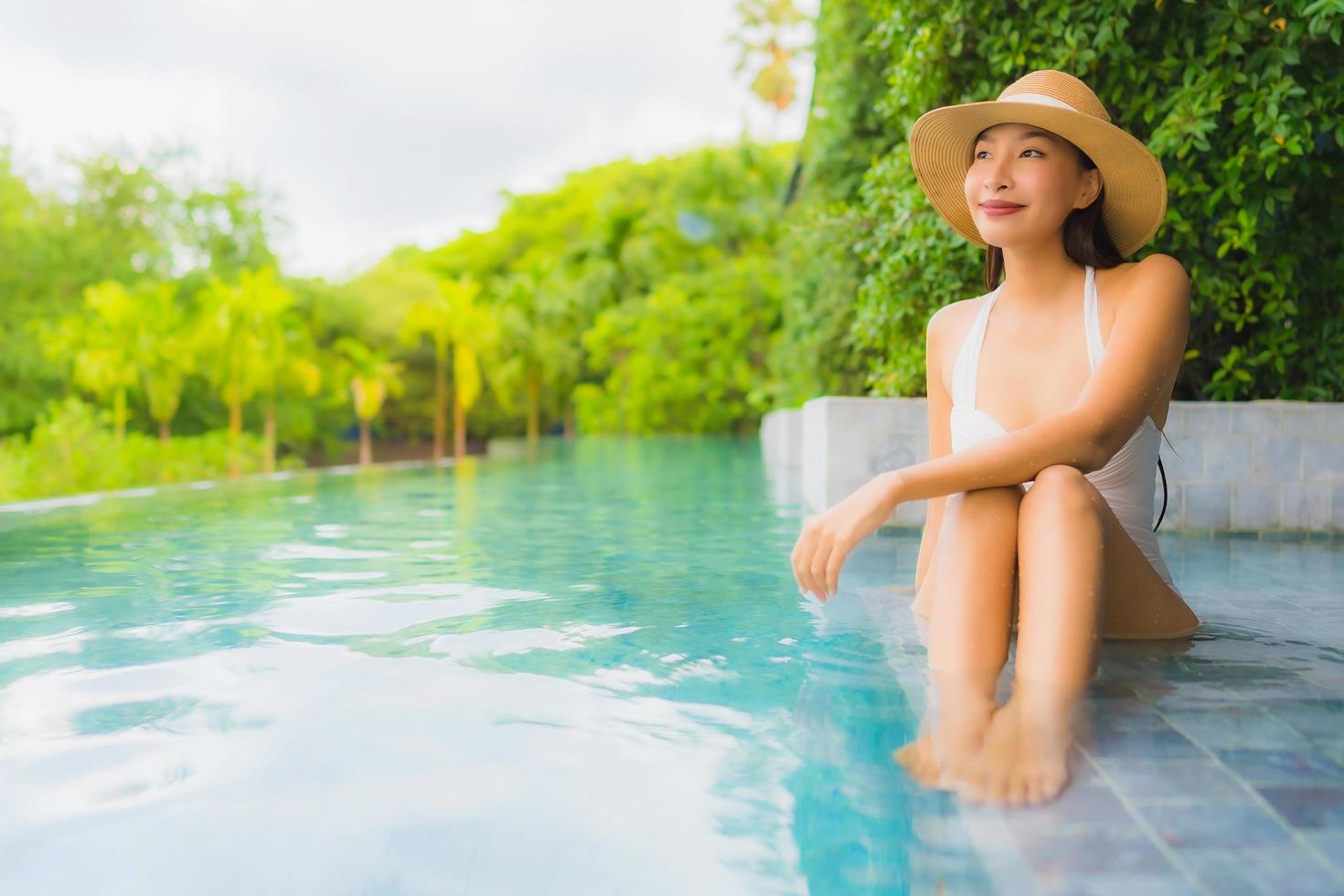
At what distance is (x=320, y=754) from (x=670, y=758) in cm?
70

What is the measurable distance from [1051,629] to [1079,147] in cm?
133

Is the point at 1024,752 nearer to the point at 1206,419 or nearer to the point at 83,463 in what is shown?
the point at 1206,419

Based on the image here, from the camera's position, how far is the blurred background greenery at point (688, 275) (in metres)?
5.57

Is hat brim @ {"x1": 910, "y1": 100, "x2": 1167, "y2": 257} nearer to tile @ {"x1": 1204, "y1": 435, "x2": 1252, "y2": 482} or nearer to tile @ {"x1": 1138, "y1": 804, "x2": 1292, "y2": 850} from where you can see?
tile @ {"x1": 1138, "y1": 804, "x2": 1292, "y2": 850}

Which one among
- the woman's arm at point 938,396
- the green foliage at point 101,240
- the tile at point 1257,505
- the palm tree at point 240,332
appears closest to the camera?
the woman's arm at point 938,396

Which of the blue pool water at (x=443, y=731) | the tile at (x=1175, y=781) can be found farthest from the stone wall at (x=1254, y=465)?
the tile at (x=1175, y=781)

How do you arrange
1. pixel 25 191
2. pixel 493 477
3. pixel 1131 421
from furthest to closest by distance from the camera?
pixel 25 191, pixel 493 477, pixel 1131 421

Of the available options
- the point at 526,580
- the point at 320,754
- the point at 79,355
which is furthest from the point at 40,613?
the point at 79,355

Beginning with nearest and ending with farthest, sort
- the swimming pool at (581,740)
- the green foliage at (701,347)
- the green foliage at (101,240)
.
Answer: the swimming pool at (581,740) → the green foliage at (701,347) → the green foliage at (101,240)

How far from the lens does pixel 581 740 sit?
2172mm

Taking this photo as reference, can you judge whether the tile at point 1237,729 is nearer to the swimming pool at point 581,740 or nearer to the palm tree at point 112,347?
the swimming pool at point 581,740

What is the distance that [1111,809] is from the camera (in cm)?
170

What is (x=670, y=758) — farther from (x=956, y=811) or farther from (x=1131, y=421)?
(x=1131, y=421)

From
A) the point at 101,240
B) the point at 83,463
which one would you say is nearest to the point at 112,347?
the point at 83,463
